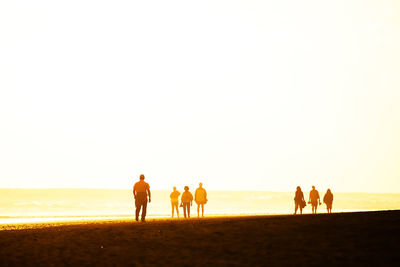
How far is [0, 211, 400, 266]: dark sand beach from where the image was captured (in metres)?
14.6

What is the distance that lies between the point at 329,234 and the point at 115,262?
20.6ft

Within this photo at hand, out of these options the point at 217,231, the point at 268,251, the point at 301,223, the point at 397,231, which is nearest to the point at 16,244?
the point at 217,231

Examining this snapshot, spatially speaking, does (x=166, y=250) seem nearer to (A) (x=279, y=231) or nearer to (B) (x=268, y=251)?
(B) (x=268, y=251)

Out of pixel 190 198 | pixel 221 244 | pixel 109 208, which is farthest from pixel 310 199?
pixel 109 208

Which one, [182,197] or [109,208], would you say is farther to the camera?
[109,208]

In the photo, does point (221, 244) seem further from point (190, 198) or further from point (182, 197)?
point (182, 197)

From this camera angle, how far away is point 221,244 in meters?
16.6

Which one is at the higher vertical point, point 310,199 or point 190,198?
point 190,198

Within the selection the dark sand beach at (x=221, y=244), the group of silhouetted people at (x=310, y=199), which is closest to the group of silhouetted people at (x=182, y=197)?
the group of silhouetted people at (x=310, y=199)

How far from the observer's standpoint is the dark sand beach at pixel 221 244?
14570 mm

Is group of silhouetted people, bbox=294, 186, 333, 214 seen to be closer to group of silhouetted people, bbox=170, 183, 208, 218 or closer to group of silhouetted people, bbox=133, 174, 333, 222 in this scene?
group of silhouetted people, bbox=133, 174, 333, 222

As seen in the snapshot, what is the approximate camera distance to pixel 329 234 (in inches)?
685

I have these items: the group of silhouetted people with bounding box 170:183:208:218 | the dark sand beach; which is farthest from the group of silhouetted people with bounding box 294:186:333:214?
the dark sand beach

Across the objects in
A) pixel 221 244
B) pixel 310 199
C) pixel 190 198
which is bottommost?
pixel 221 244
